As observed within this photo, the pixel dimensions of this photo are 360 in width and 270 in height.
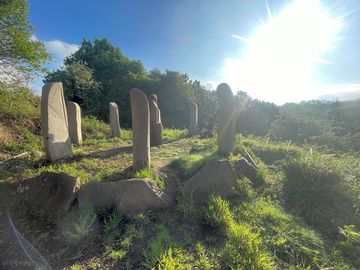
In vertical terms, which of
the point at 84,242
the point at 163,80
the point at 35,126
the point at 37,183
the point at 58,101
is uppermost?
the point at 163,80

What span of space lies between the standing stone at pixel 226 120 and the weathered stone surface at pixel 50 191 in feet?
11.3

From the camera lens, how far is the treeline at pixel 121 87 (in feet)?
55.2

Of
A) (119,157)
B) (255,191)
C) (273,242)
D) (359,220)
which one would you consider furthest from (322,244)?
(119,157)

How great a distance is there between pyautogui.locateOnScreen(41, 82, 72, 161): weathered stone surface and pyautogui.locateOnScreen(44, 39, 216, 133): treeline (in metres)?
9.93

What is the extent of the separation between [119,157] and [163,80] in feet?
52.7

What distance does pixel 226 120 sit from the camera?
564 cm

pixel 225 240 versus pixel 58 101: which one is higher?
pixel 58 101

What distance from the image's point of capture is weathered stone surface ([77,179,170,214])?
3.81 metres

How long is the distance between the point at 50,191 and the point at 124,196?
54.0 inches

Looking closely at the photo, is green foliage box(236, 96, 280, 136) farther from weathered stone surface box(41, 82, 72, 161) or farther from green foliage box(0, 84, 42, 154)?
green foliage box(0, 84, 42, 154)

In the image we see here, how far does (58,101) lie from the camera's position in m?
5.53

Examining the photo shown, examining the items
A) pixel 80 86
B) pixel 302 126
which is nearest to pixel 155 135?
pixel 302 126

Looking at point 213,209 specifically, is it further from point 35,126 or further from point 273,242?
point 35,126

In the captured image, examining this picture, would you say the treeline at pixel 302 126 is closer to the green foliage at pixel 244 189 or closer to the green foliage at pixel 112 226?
the green foliage at pixel 244 189
